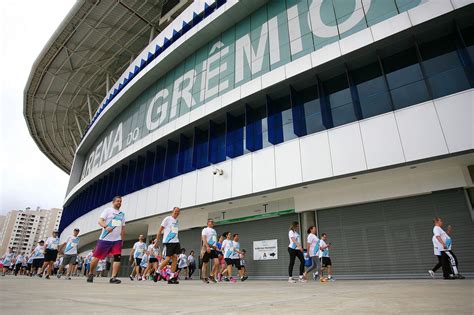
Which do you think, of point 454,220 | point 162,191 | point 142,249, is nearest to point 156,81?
point 162,191

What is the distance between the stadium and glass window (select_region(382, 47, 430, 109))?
0.16ft

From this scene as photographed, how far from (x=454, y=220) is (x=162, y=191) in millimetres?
14358

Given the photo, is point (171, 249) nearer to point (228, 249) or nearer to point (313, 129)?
point (228, 249)

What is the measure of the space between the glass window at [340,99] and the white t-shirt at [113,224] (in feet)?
28.5

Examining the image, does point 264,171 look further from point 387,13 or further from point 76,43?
point 76,43

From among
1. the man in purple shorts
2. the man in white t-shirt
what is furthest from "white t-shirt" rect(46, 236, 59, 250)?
the man in white t-shirt

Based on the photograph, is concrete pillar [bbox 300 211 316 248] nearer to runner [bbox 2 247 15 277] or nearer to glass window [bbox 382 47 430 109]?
glass window [bbox 382 47 430 109]

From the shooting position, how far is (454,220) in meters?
9.70

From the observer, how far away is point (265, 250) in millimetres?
14039

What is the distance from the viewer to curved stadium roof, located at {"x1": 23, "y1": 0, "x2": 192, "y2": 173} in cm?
2517

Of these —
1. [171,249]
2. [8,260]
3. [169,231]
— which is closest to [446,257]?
[171,249]

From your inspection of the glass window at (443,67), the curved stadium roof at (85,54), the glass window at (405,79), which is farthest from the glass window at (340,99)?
the curved stadium roof at (85,54)

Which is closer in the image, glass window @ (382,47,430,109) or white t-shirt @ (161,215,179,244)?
white t-shirt @ (161,215,179,244)

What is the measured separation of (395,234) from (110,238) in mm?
10007
